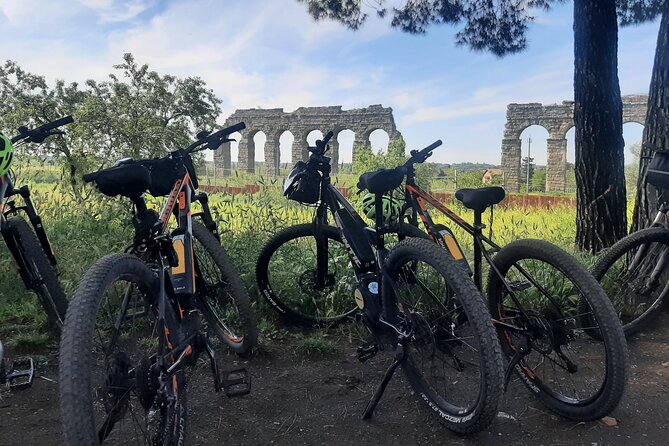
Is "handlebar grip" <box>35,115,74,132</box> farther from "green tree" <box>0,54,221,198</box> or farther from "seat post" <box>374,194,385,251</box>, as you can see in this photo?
"green tree" <box>0,54,221,198</box>

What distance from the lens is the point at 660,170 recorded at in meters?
3.38

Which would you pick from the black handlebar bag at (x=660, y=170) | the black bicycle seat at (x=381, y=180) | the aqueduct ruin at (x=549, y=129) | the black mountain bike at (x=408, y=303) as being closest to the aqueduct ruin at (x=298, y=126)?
the aqueduct ruin at (x=549, y=129)

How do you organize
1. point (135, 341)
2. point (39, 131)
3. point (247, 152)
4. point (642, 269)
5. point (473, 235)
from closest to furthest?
point (135, 341) → point (473, 235) → point (39, 131) → point (642, 269) → point (247, 152)

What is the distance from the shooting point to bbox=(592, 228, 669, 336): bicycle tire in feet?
10.6

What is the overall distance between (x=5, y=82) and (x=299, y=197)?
1719 cm

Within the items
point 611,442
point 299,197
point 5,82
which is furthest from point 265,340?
point 5,82

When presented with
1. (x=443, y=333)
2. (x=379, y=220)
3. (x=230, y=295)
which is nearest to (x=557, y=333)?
(x=443, y=333)

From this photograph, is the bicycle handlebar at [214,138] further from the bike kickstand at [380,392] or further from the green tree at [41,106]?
the green tree at [41,106]

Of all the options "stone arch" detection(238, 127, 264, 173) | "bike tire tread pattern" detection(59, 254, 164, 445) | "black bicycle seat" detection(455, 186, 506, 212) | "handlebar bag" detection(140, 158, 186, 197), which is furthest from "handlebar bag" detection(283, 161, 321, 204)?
"stone arch" detection(238, 127, 264, 173)

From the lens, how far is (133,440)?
2016 millimetres

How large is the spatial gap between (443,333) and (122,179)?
1.75 meters

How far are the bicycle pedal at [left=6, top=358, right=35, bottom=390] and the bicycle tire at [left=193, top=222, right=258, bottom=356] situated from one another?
40.0 inches

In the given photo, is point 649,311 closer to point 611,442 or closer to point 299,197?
point 611,442

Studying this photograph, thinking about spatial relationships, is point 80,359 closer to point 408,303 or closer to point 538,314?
point 408,303
